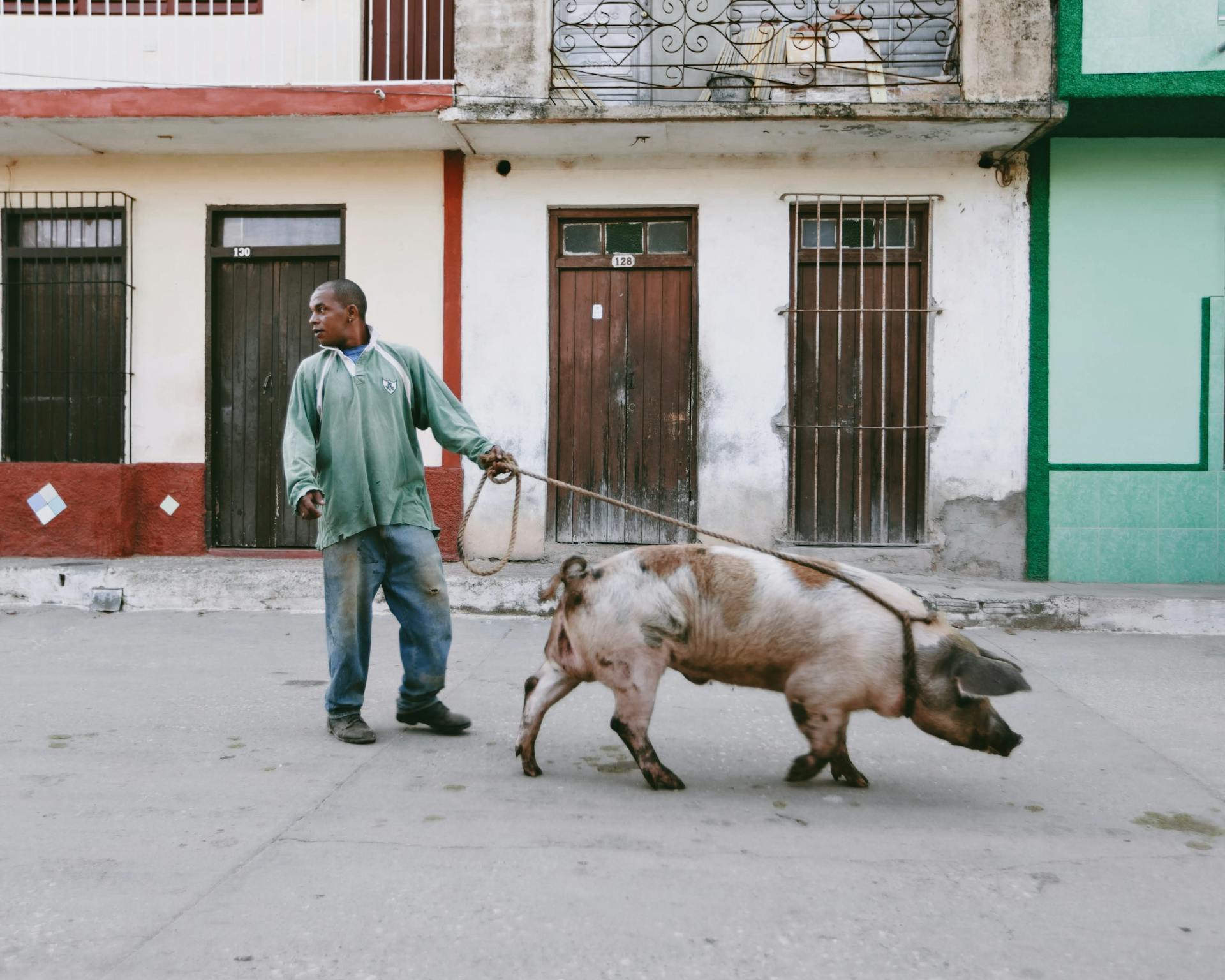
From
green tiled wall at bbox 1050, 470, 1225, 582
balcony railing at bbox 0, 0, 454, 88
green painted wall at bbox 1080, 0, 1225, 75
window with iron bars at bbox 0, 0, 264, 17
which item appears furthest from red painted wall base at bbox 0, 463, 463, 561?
green painted wall at bbox 1080, 0, 1225, 75

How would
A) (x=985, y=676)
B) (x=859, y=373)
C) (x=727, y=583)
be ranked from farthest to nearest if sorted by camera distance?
(x=859, y=373)
(x=727, y=583)
(x=985, y=676)

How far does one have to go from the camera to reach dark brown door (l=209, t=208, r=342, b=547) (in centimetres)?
923

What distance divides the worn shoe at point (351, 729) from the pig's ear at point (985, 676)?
233cm

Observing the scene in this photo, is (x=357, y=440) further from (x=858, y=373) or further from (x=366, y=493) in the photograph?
(x=858, y=373)

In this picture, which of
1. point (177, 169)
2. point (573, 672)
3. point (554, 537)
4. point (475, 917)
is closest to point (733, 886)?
point (475, 917)

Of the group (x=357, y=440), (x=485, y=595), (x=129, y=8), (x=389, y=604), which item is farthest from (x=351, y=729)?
(x=129, y=8)

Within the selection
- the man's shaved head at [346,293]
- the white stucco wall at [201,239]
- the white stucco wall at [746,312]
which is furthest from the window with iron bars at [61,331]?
the man's shaved head at [346,293]

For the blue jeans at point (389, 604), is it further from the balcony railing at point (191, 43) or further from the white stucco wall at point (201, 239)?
the balcony railing at point (191, 43)

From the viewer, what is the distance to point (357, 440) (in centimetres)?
433

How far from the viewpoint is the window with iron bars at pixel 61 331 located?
930 centimetres

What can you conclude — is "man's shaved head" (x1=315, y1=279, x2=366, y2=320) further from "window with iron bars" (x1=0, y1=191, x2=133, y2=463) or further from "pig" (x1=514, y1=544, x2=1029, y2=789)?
"window with iron bars" (x1=0, y1=191, x2=133, y2=463)

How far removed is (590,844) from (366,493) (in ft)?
5.82

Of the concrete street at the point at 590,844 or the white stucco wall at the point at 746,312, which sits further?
the white stucco wall at the point at 746,312

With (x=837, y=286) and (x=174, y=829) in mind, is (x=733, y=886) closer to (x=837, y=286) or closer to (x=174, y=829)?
(x=174, y=829)
